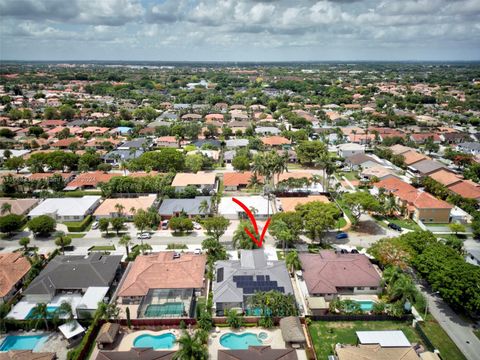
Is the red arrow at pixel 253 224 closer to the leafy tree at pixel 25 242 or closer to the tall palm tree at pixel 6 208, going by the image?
the leafy tree at pixel 25 242

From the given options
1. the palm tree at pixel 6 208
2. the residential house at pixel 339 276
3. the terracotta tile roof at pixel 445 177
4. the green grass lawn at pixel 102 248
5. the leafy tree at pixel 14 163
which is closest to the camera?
the residential house at pixel 339 276

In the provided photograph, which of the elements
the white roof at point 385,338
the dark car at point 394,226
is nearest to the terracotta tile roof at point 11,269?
the white roof at point 385,338

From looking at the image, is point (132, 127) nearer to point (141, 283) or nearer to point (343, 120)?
point (343, 120)

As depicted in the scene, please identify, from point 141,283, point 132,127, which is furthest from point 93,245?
point 132,127

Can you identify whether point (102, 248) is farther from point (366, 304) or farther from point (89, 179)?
point (366, 304)

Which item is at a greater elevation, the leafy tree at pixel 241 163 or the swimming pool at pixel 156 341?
the leafy tree at pixel 241 163
